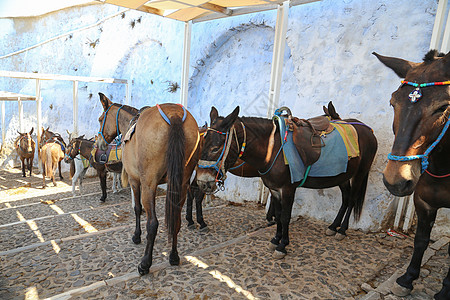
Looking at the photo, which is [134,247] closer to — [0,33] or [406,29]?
[406,29]

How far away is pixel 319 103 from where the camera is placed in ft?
16.9

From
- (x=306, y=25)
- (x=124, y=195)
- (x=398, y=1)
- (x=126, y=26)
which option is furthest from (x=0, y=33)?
(x=398, y=1)

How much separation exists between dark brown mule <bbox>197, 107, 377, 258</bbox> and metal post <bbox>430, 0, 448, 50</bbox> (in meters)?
1.52

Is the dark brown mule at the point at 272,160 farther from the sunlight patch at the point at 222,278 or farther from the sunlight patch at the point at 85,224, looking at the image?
the sunlight patch at the point at 85,224

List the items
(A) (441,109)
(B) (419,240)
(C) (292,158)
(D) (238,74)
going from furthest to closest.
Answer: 1. (D) (238,74)
2. (C) (292,158)
3. (B) (419,240)
4. (A) (441,109)

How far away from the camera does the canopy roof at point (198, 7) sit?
17.3 feet

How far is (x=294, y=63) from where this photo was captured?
5.51 meters

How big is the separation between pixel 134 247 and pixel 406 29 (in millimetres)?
5453

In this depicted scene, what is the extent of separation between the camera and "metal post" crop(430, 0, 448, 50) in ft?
Result: 12.1

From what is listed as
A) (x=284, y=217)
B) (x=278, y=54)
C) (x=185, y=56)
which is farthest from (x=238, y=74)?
(x=284, y=217)

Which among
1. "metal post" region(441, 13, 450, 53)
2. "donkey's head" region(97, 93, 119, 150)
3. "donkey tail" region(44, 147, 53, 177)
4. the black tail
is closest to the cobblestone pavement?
the black tail

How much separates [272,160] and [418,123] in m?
1.77

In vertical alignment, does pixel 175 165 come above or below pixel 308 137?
below

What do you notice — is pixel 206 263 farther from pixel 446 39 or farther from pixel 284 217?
pixel 446 39
